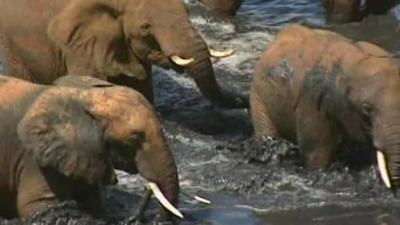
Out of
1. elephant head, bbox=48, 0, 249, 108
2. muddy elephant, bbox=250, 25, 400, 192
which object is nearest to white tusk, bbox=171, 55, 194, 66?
elephant head, bbox=48, 0, 249, 108

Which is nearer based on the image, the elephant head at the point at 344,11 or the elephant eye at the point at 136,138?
the elephant eye at the point at 136,138

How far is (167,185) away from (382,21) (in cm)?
694

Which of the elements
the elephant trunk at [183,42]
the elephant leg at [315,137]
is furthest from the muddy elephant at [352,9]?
the elephant leg at [315,137]

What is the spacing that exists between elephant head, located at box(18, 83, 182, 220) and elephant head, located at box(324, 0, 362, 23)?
6.15 meters

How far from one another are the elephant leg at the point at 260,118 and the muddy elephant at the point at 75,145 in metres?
2.11

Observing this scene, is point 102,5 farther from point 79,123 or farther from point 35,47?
point 79,123

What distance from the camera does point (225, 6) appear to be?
16125mm

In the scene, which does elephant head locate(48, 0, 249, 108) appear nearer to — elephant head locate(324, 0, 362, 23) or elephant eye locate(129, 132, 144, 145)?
elephant eye locate(129, 132, 144, 145)

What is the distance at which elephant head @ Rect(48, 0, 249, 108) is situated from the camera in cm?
1151

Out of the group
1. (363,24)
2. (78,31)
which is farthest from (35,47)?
(363,24)

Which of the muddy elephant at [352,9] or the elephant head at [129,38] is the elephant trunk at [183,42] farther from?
the muddy elephant at [352,9]

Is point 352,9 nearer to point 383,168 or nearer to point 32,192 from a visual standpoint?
point 383,168

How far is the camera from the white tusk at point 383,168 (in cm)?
1003

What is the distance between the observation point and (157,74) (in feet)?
46.0
